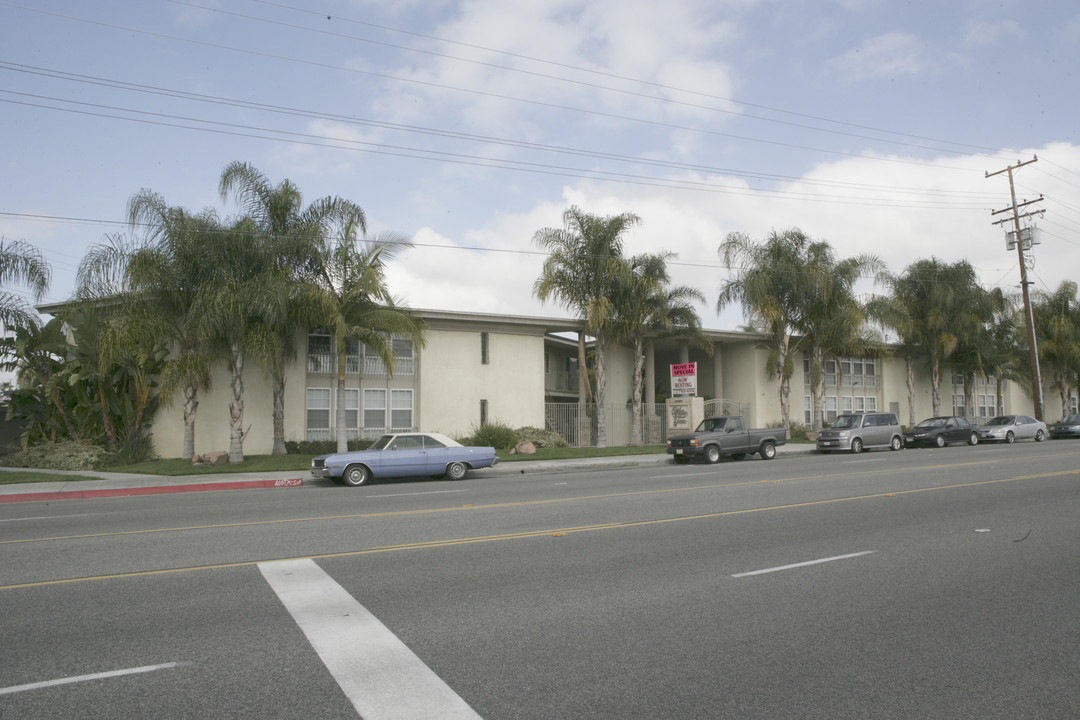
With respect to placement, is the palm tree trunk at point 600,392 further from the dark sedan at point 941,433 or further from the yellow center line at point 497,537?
the yellow center line at point 497,537

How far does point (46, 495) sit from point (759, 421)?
32233 millimetres

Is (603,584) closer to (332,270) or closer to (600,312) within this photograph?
(332,270)

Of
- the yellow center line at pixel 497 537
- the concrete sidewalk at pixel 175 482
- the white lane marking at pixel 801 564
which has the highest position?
the concrete sidewalk at pixel 175 482

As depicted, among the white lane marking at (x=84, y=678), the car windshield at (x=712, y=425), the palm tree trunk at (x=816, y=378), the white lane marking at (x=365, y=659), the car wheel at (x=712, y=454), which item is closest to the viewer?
the white lane marking at (x=365, y=659)

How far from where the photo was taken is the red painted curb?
1673 centimetres

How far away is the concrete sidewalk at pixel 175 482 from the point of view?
17.2m

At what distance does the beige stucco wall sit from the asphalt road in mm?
18069

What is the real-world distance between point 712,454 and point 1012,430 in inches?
764

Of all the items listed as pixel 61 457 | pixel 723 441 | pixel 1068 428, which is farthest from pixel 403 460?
pixel 1068 428

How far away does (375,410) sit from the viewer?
96.0 feet

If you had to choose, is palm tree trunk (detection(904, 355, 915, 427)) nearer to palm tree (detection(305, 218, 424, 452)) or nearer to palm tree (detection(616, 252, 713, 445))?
palm tree (detection(616, 252, 713, 445))

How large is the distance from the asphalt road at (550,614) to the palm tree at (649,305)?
18.3 metres

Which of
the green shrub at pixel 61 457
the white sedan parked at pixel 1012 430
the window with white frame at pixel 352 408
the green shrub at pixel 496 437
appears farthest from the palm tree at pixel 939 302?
the green shrub at pixel 61 457

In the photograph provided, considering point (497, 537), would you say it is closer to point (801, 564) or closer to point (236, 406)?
point (801, 564)
